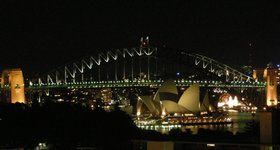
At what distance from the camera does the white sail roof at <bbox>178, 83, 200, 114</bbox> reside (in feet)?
187

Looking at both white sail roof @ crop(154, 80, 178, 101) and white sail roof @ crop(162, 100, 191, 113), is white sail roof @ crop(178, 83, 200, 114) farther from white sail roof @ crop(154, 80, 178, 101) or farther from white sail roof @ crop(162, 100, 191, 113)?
white sail roof @ crop(154, 80, 178, 101)

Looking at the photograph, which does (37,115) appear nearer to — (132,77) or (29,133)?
(29,133)

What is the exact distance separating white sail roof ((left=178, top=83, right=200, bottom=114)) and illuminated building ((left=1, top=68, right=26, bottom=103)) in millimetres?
13769

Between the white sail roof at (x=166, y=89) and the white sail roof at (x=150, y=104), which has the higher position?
the white sail roof at (x=166, y=89)

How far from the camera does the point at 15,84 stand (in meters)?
60.2

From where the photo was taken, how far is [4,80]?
66875 millimetres

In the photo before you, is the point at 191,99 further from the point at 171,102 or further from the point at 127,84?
the point at 127,84

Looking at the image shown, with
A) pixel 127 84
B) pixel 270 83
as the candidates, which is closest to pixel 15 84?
pixel 127 84

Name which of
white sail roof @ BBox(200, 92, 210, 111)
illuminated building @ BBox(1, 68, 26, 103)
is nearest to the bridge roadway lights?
white sail roof @ BBox(200, 92, 210, 111)

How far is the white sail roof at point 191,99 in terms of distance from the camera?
56.9 m

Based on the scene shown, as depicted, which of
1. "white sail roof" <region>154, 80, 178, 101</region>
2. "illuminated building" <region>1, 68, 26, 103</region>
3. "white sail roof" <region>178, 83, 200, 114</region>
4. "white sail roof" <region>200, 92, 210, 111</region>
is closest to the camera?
"white sail roof" <region>154, 80, 178, 101</region>

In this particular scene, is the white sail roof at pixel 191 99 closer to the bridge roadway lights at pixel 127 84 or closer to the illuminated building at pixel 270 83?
the bridge roadway lights at pixel 127 84

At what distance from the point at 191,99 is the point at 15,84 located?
15787 millimetres

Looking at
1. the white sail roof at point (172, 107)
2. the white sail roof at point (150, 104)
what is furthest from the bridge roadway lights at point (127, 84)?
the white sail roof at point (172, 107)
